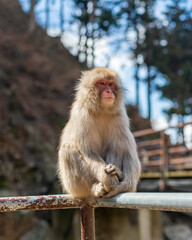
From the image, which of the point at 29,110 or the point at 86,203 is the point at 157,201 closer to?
the point at 86,203

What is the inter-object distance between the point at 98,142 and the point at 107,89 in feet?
1.50

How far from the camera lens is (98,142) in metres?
2.49

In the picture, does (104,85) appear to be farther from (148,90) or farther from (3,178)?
(148,90)

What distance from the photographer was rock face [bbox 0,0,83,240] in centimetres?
681

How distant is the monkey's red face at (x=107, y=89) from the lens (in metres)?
2.54

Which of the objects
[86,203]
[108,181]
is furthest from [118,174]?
[86,203]

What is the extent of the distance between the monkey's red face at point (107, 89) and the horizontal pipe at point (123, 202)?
122cm

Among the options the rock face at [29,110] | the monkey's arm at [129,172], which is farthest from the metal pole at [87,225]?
the rock face at [29,110]

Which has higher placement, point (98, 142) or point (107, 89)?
point (107, 89)

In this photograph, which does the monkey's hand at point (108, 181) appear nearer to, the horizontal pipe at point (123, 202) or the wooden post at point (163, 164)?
the horizontal pipe at point (123, 202)

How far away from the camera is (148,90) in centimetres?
1597

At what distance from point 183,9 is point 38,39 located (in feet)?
24.1

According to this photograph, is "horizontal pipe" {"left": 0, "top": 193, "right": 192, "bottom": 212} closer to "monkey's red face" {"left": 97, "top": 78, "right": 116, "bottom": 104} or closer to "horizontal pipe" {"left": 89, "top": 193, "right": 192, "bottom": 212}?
"horizontal pipe" {"left": 89, "top": 193, "right": 192, "bottom": 212}

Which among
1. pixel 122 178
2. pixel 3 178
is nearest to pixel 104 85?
pixel 122 178
